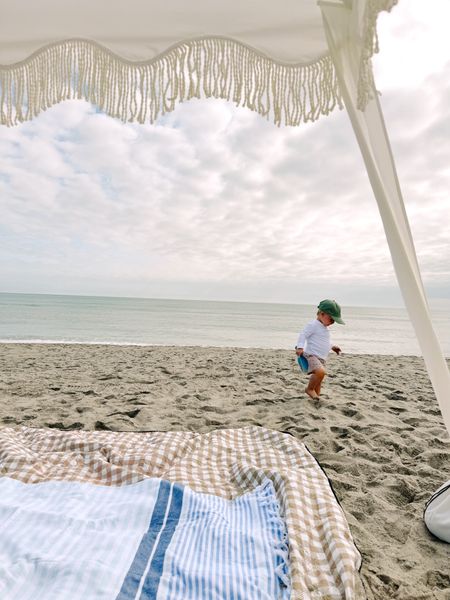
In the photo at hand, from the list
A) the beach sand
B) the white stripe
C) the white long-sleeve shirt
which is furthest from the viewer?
the white long-sleeve shirt

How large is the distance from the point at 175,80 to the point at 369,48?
1.17 m

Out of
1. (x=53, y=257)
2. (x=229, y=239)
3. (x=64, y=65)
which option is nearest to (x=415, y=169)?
(x=64, y=65)

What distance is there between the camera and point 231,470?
2.23m

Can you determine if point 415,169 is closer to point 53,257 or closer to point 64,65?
point 64,65

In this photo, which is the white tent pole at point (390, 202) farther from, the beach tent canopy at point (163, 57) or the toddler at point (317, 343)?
the toddler at point (317, 343)

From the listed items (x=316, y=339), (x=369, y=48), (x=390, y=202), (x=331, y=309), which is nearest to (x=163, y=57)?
(x=369, y=48)

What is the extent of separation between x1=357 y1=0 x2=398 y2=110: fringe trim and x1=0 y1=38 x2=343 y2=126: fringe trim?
2.18 ft

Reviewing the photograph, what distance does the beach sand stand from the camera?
1902mm

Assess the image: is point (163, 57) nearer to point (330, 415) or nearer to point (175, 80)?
point (175, 80)

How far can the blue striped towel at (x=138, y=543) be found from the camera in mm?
1230

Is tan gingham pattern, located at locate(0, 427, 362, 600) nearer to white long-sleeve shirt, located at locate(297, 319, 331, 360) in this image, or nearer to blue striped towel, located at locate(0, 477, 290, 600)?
blue striped towel, located at locate(0, 477, 290, 600)

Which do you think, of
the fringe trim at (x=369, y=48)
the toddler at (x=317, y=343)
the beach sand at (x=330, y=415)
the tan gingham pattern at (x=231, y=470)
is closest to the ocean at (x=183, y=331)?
the beach sand at (x=330, y=415)

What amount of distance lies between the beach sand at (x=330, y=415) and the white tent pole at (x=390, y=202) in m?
0.67

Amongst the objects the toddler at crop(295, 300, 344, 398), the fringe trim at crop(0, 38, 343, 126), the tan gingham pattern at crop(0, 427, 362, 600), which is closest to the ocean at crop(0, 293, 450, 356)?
the toddler at crop(295, 300, 344, 398)
